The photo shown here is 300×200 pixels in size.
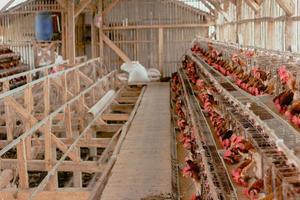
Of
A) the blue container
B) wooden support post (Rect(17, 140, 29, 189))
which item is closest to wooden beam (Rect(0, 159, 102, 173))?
wooden support post (Rect(17, 140, 29, 189))

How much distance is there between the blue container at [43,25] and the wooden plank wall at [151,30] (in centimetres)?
225

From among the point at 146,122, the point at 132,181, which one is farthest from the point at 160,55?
the point at 132,181

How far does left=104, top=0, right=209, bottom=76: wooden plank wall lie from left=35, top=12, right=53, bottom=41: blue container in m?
2.25

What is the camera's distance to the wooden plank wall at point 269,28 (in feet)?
29.8

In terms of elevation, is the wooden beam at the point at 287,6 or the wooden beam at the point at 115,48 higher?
the wooden beam at the point at 287,6

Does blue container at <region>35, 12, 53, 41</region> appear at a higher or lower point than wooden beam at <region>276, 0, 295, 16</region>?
higher

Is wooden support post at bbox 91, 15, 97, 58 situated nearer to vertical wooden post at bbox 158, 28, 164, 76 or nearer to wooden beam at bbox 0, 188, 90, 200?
vertical wooden post at bbox 158, 28, 164, 76

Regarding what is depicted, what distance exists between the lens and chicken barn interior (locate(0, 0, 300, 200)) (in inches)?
170

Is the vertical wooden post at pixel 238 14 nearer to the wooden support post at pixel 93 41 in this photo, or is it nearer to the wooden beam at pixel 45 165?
the wooden beam at pixel 45 165

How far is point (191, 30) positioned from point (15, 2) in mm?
6897

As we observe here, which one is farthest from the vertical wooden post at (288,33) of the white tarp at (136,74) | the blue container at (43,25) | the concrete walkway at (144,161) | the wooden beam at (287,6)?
the blue container at (43,25)

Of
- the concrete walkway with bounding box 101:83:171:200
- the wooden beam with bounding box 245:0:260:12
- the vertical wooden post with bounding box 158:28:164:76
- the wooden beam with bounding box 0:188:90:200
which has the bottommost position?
the wooden beam with bounding box 0:188:90:200

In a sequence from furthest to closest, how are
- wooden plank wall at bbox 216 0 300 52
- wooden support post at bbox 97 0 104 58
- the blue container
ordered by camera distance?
wooden support post at bbox 97 0 104 58 < the blue container < wooden plank wall at bbox 216 0 300 52

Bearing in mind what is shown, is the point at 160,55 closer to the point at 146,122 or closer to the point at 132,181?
the point at 146,122
